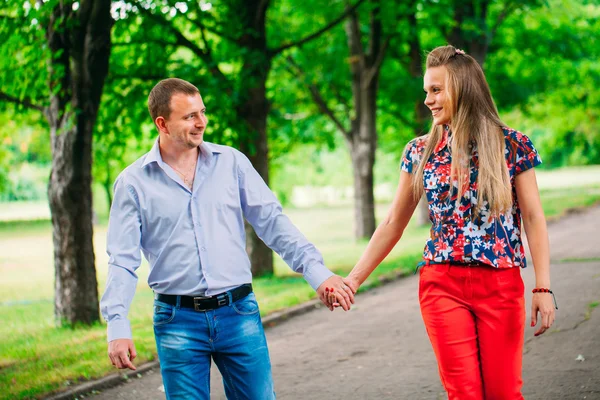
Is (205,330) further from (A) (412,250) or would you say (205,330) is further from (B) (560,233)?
(B) (560,233)

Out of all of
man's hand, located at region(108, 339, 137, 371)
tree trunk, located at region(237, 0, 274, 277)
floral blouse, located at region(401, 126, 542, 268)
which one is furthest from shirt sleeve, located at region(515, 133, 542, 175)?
tree trunk, located at region(237, 0, 274, 277)

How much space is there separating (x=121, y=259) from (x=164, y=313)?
0.31 m

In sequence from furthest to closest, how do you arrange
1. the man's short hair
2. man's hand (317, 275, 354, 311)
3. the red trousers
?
man's hand (317, 275, 354, 311)
the man's short hair
the red trousers

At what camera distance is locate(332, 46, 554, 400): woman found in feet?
11.7

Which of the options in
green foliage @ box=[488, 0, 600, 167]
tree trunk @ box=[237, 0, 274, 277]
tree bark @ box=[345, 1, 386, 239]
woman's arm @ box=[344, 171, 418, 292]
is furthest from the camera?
green foliage @ box=[488, 0, 600, 167]

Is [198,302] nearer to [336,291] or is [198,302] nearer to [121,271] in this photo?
[121,271]

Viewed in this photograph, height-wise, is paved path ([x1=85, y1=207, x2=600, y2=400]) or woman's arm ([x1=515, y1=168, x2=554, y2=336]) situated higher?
woman's arm ([x1=515, y1=168, x2=554, y2=336])

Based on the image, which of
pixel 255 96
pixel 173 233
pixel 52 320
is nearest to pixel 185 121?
pixel 173 233

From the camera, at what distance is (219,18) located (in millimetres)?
15508

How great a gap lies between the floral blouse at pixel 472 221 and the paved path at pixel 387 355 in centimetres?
261

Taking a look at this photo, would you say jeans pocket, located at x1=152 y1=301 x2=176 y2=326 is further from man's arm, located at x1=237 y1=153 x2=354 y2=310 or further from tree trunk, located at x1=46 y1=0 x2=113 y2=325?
tree trunk, located at x1=46 y1=0 x2=113 y2=325

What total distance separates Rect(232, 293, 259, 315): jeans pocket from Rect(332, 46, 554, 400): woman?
77 cm

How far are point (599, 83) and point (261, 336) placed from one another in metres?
28.4

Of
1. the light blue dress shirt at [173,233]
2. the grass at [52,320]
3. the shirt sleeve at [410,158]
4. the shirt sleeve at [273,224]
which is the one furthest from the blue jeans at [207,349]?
the grass at [52,320]
